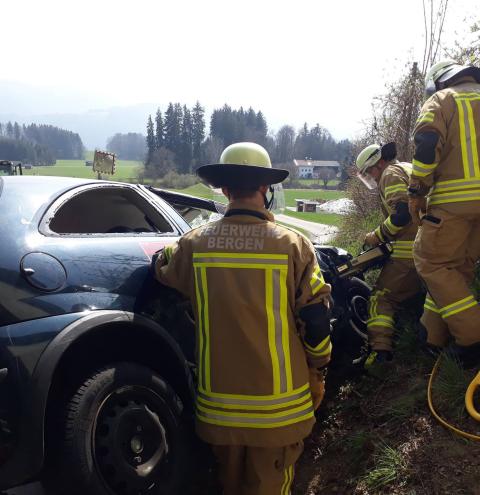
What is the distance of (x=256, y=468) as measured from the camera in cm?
210

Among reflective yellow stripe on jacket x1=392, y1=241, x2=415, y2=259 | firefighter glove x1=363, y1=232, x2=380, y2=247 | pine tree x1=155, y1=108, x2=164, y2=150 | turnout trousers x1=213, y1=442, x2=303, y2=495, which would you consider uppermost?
pine tree x1=155, y1=108, x2=164, y2=150

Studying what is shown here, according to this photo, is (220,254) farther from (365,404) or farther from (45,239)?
(365,404)

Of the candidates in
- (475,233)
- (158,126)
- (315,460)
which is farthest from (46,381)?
(158,126)

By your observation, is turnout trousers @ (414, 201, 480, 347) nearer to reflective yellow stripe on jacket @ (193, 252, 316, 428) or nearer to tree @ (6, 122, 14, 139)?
reflective yellow stripe on jacket @ (193, 252, 316, 428)

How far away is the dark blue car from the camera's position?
188cm

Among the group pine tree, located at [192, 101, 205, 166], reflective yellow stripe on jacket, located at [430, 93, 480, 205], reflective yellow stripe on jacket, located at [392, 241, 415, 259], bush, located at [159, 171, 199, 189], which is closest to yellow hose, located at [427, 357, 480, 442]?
reflective yellow stripe on jacket, located at [430, 93, 480, 205]

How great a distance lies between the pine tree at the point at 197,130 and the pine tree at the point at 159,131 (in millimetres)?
5168

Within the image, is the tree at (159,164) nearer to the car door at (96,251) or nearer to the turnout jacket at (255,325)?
the car door at (96,251)

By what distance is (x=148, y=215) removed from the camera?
10.8 ft

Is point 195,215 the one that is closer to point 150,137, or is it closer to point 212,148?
point 212,148

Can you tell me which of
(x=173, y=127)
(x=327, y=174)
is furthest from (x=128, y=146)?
(x=327, y=174)

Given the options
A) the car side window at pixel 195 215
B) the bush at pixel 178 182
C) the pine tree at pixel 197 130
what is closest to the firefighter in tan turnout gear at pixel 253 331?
the car side window at pixel 195 215

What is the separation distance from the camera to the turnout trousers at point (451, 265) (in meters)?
2.96

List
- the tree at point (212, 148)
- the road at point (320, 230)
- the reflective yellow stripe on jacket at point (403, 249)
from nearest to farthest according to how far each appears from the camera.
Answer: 1. the reflective yellow stripe on jacket at point (403, 249)
2. the road at point (320, 230)
3. the tree at point (212, 148)
